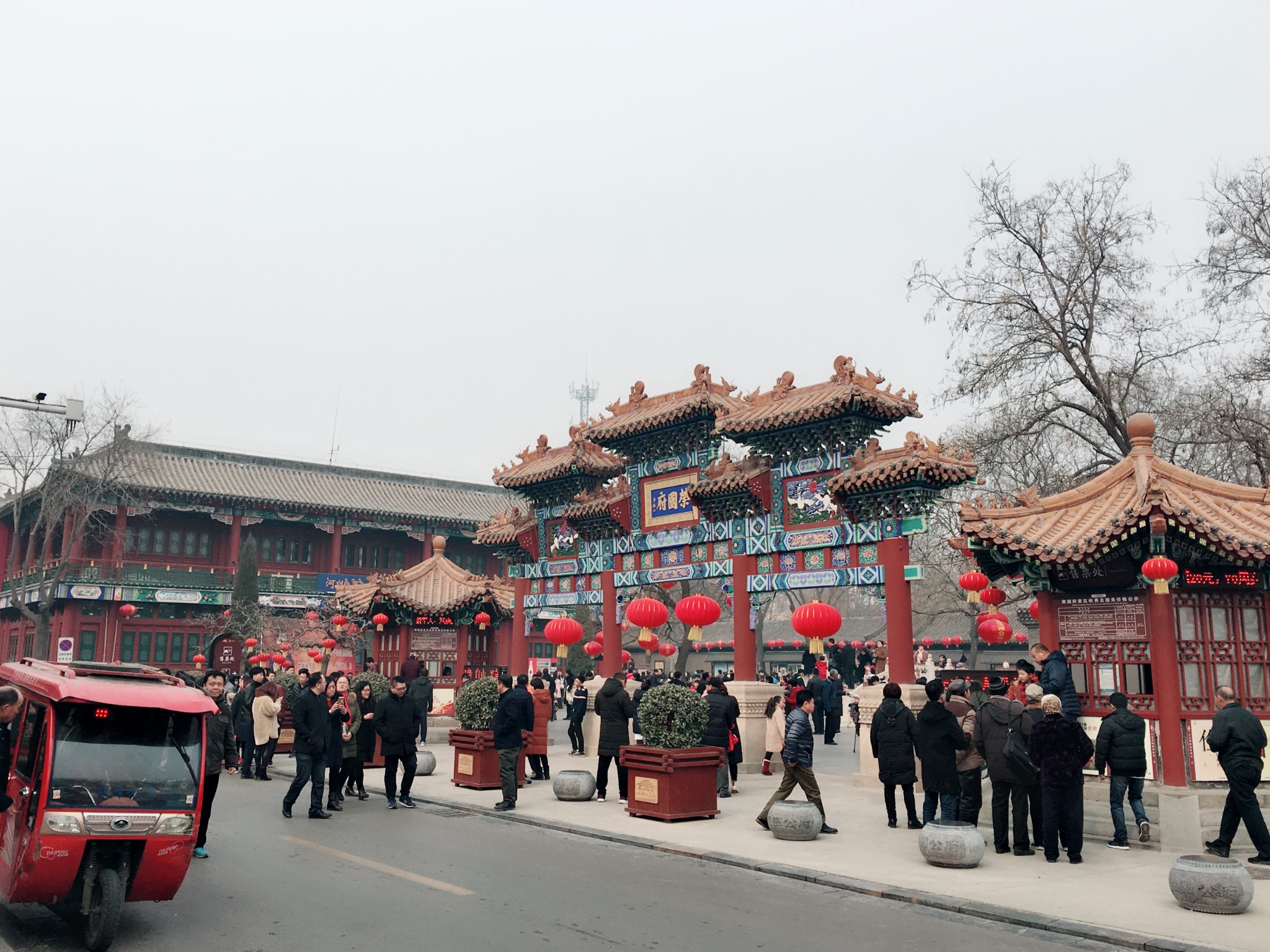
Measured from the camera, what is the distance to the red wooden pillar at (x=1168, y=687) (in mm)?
10688

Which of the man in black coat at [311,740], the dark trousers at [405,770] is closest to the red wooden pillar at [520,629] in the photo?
the dark trousers at [405,770]

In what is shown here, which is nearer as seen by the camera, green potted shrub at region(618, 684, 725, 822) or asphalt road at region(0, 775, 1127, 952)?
asphalt road at region(0, 775, 1127, 952)

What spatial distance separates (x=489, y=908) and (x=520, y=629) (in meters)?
17.9

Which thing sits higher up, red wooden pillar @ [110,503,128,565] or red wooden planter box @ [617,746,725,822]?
red wooden pillar @ [110,503,128,565]

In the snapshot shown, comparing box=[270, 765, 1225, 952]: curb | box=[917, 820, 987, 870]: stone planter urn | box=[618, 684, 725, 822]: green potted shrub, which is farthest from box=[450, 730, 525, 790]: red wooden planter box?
box=[917, 820, 987, 870]: stone planter urn

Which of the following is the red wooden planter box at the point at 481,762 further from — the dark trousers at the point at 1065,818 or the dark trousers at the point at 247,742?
the dark trousers at the point at 1065,818

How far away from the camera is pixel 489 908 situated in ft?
24.7

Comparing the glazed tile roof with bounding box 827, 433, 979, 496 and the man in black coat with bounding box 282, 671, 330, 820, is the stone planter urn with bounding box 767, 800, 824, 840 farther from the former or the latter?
the glazed tile roof with bounding box 827, 433, 979, 496

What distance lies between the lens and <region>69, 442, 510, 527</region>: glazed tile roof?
41.3 m

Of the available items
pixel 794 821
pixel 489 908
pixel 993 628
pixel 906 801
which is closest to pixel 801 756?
pixel 794 821

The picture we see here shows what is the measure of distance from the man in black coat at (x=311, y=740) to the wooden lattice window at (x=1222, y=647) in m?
9.46

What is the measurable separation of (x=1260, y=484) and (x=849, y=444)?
15854 mm

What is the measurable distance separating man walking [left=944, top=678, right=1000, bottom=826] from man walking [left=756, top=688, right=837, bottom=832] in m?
1.39

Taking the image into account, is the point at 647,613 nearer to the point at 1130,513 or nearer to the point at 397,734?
the point at 397,734
